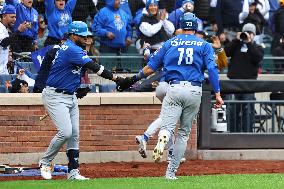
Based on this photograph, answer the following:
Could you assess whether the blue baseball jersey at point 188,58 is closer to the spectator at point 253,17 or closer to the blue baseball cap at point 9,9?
the blue baseball cap at point 9,9

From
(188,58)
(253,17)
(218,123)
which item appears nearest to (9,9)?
(218,123)

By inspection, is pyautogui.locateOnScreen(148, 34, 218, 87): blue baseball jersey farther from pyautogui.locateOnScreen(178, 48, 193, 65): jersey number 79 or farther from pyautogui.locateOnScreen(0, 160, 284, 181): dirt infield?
pyautogui.locateOnScreen(0, 160, 284, 181): dirt infield

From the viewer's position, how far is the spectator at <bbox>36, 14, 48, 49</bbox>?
17312mm

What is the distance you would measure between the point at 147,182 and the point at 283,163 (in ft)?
15.0

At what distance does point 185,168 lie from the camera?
1470 cm

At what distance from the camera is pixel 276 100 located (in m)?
16.8

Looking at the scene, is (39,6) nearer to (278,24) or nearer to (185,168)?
(185,168)

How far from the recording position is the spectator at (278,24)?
19.7 m

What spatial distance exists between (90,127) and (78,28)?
3.73 m

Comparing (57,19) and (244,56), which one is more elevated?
(57,19)

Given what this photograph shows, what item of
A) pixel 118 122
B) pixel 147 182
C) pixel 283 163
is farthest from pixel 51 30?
pixel 147 182

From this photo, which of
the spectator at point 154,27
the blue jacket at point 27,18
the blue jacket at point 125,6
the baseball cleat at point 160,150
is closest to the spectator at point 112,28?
the blue jacket at point 125,6

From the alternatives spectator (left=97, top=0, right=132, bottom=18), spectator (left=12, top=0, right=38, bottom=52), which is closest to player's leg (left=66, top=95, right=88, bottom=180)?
spectator (left=12, top=0, right=38, bottom=52)

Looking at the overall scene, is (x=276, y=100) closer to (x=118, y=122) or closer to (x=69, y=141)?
(x=118, y=122)
